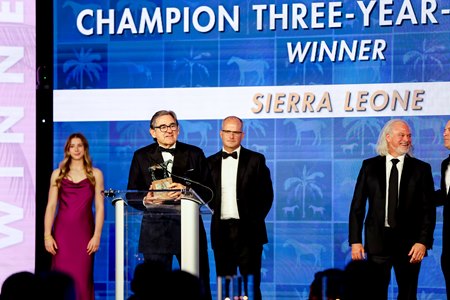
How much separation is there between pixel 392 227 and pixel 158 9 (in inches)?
116

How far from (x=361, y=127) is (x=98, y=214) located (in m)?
2.47

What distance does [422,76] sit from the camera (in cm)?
1002

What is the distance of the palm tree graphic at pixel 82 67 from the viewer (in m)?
10.5

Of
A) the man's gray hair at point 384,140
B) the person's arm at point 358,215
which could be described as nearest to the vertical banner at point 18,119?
the person's arm at point 358,215

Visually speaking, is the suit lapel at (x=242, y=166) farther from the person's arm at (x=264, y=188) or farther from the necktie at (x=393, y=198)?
the necktie at (x=393, y=198)

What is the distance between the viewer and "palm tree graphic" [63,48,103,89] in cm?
1048

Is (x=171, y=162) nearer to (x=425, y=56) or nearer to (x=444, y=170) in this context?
(x=444, y=170)

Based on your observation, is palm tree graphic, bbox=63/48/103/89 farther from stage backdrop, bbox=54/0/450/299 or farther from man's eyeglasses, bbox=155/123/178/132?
man's eyeglasses, bbox=155/123/178/132

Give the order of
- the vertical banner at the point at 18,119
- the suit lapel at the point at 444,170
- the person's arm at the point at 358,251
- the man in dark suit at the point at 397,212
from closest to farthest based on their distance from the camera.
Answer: the man in dark suit at the point at 397,212 < the person's arm at the point at 358,251 < the suit lapel at the point at 444,170 < the vertical banner at the point at 18,119

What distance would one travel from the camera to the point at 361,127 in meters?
10.1

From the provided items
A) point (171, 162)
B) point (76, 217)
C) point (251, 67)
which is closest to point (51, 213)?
point (76, 217)

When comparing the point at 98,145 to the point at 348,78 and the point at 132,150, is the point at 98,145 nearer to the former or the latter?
the point at 132,150

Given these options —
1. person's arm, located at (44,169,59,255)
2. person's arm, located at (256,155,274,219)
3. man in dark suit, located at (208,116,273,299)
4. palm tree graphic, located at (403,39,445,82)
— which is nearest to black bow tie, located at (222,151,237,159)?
man in dark suit, located at (208,116,273,299)

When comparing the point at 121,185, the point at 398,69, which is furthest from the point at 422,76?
the point at 121,185
